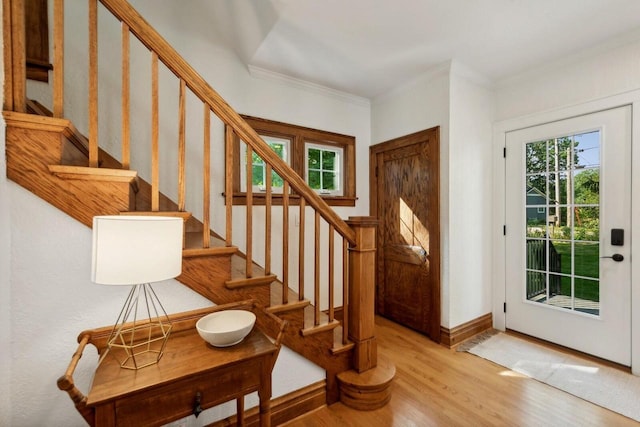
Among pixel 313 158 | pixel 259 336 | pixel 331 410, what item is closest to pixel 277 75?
pixel 313 158

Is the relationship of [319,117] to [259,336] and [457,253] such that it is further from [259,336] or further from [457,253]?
[259,336]

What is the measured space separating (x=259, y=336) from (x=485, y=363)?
1996 millimetres

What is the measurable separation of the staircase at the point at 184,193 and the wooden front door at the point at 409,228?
1050 millimetres

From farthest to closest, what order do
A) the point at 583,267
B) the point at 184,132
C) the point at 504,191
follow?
the point at 504,191 → the point at 583,267 → the point at 184,132

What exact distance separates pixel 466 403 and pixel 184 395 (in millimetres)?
1728

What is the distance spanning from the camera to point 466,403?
5.84ft

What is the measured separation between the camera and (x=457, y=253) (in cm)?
261

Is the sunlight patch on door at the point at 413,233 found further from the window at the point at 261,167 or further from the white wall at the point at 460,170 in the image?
the window at the point at 261,167

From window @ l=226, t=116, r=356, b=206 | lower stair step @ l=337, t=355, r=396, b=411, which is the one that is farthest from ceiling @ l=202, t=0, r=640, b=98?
lower stair step @ l=337, t=355, r=396, b=411

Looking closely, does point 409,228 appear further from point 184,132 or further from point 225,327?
point 184,132

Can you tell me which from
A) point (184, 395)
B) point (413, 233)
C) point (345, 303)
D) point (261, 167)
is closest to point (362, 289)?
point (345, 303)

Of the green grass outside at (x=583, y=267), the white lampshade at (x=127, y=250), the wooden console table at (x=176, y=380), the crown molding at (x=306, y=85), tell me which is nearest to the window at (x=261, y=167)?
the crown molding at (x=306, y=85)

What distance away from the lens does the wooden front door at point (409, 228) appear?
2.66 metres

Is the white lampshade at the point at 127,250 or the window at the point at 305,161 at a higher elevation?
the window at the point at 305,161
